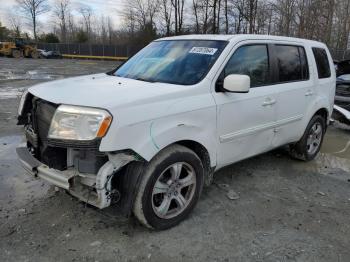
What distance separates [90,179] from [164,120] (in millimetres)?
800

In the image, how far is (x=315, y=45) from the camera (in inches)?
211

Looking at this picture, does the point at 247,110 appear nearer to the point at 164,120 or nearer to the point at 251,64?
the point at 251,64

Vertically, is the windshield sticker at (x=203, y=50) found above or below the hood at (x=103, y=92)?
above

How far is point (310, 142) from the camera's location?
552cm

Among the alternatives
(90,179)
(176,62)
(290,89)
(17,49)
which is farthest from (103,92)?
(17,49)

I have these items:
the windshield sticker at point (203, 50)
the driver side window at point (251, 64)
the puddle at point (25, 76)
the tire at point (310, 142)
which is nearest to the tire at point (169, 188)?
the driver side window at point (251, 64)

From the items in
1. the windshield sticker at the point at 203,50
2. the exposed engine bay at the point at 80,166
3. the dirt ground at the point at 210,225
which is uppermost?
the windshield sticker at the point at 203,50

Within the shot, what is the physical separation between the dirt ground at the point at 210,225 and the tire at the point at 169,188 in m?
0.15

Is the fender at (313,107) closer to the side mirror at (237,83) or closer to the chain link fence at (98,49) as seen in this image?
the side mirror at (237,83)

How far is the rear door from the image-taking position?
4461mm

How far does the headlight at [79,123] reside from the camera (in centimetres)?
277

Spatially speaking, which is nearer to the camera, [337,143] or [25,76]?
[337,143]

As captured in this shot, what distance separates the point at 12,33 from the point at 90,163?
75.8 metres

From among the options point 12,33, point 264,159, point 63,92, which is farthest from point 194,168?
point 12,33
